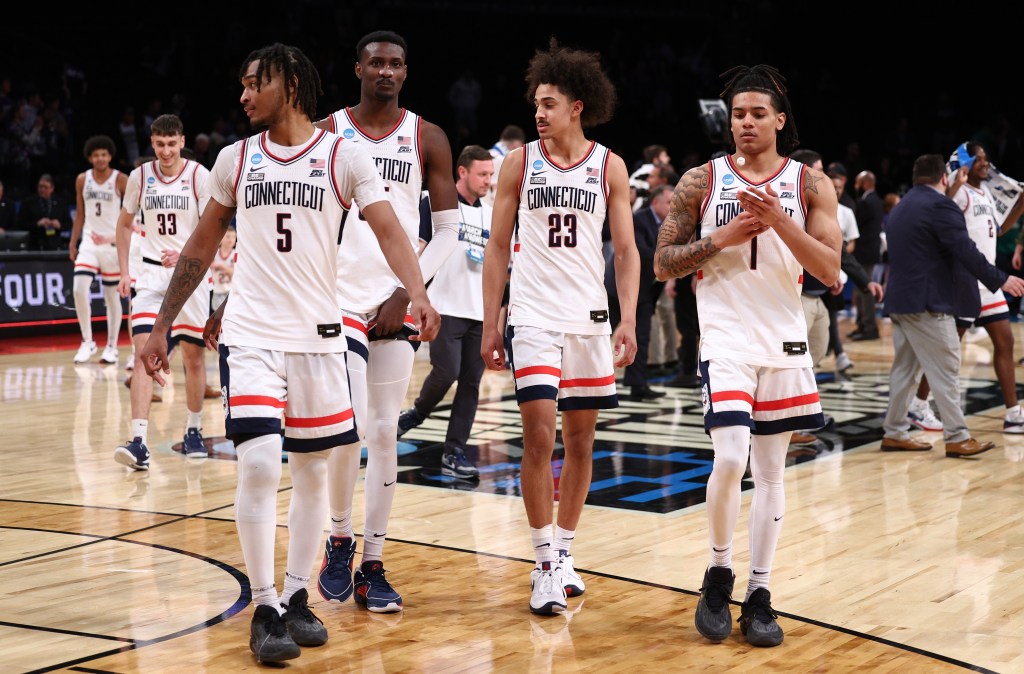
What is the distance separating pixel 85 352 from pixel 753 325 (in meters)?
9.97

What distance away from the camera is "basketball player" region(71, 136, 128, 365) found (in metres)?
Result: 12.5

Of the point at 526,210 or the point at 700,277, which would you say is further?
the point at 526,210

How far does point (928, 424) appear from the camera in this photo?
9273 mm

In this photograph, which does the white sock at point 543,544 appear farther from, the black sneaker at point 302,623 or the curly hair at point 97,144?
the curly hair at point 97,144

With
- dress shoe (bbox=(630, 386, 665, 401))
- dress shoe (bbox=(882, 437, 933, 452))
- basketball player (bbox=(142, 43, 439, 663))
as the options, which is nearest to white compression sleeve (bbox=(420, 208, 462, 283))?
basketball player (bbox=(142, 43, 439, 663))

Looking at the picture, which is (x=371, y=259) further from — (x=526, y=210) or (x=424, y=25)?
(x=424, y=25)

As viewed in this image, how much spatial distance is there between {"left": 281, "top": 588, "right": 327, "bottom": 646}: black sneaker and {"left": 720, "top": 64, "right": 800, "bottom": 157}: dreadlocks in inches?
90.9

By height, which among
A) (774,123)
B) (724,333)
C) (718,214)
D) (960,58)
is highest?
(960,58)

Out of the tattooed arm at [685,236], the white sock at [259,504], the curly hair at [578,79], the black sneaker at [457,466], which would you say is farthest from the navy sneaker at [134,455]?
the tattooed arm at [685,236]

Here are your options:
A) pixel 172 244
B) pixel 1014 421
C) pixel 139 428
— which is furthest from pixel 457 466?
pixel 1014 421

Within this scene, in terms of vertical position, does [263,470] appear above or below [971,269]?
below

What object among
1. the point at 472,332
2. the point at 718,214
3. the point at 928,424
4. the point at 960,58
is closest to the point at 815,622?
the point at 718,214

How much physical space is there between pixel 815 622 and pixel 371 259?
6.92 feet

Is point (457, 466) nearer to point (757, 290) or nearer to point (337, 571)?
point (337, 571)
